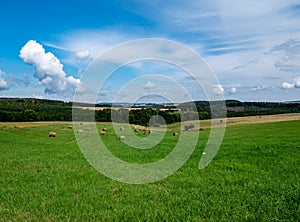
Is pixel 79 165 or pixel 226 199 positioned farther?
pixel 79 165

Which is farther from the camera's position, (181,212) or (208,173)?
(208,173)

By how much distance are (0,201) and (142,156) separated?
8.65 m

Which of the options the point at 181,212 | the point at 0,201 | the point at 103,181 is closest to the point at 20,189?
the point at 0,201

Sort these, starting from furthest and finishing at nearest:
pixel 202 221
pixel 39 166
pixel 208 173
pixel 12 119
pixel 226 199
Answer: pixel 12 119 < pixel 39 166 < pixel 208 173 < pixel 226 199 < pixel 202 221

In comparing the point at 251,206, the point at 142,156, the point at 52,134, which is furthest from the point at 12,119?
the point at 251,206

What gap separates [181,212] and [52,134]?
28.2 m

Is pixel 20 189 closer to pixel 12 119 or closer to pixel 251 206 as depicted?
pixel 251 206

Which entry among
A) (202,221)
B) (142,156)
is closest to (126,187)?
(202,221)

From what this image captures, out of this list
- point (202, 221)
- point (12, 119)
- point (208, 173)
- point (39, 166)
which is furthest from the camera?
point (12, 119)

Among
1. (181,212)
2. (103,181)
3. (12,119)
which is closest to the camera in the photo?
(181,212)

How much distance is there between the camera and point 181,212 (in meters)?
6.80

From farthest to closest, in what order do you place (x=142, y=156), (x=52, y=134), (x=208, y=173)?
(x=52, y=134) < (x=142, y=156) < (x=208, y=173)

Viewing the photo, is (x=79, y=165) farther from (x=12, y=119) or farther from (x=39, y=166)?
(x=12, y=119)

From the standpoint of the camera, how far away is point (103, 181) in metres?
9.91
